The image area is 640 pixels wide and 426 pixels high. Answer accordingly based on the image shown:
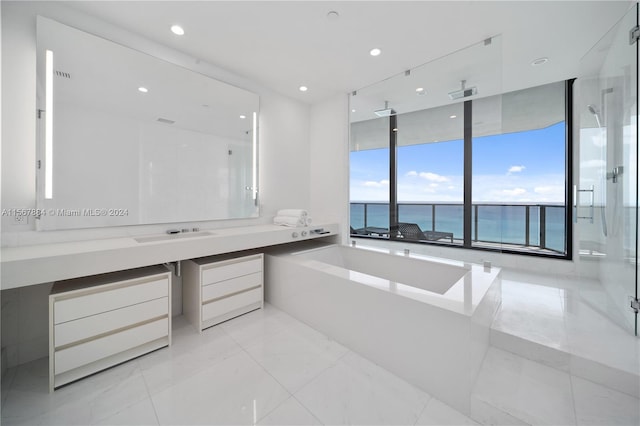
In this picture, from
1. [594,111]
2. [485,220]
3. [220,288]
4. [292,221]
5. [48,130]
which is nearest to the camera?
[48,130]

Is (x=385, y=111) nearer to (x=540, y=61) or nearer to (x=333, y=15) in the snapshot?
(x=333, y=15)

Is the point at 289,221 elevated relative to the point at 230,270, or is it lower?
elevated

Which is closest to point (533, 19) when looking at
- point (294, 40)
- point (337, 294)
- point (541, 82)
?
point (541, 82)

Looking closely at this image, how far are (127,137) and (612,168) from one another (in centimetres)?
431

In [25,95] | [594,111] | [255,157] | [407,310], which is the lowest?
[407,310]

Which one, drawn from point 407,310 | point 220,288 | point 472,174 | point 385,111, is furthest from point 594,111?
point 220,288

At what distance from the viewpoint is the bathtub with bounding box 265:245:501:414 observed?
1.40 metres

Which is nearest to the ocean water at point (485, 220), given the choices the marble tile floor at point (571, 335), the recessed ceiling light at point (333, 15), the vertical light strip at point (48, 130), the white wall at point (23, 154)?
the marble tile floor at point (571, 335)

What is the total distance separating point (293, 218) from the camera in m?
2.96

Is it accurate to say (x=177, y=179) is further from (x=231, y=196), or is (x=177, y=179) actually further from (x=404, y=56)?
(x=404, y=56)

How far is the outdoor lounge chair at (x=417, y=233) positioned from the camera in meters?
2.99

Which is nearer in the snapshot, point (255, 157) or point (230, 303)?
point (230, 303)

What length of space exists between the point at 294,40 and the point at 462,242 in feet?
9.08

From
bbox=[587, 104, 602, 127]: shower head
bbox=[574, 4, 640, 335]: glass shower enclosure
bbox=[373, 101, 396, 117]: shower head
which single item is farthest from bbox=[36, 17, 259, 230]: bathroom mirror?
bbox=[587, 104, 602, 127]: shower head
